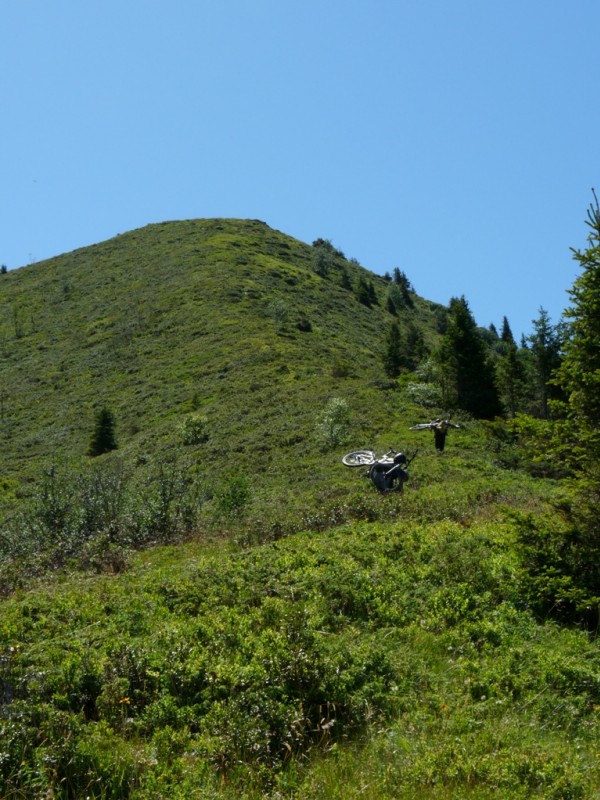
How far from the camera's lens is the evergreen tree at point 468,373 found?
4659 cm

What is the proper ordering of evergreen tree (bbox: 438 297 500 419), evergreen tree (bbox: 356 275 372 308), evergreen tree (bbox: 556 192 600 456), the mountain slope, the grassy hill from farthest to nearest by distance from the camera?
evergreen tree (bbox: 356 275 372 308)
evergreen tree (bbox: 438 297 500 419)
the mountain slope
evergreen tree (bbox: 556 192 600 456)
the grassy hill

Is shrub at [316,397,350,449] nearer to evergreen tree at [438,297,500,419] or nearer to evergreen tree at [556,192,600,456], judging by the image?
evergreen tree at [438,297,500,419]

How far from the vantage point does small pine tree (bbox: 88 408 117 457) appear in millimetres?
41938

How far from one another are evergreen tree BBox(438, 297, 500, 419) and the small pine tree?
22.0m

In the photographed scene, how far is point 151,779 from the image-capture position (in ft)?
15.1

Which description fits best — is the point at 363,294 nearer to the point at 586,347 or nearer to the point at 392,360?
the point at 392,360

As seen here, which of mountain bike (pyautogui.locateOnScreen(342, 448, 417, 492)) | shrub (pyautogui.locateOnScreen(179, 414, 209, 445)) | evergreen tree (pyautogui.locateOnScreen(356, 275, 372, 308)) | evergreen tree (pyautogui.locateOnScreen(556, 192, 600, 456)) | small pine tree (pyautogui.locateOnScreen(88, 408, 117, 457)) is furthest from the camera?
evergreen tree (pyautogui.locateOnScreen(356, 275, 372, 308))

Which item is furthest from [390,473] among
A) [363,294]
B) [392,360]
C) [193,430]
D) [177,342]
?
[363,294]

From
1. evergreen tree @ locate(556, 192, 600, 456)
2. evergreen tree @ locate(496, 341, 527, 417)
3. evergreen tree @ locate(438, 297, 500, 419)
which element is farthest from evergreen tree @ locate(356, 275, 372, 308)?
evergreen tree @ locate(556, 192, 600, 456)

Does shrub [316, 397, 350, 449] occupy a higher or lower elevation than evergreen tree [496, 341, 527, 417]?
lower

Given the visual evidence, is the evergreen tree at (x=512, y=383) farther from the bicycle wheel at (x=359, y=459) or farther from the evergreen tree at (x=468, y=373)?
the bicycle wheel at (x=359, y=459)

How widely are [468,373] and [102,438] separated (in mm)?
24366

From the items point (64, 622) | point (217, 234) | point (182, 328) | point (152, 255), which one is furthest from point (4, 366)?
point (64, 622)

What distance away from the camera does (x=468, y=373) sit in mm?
46688
